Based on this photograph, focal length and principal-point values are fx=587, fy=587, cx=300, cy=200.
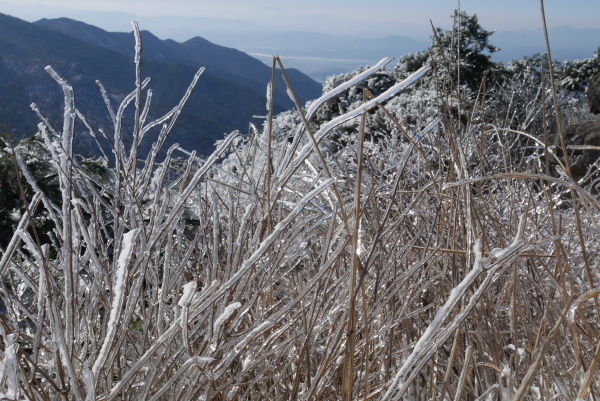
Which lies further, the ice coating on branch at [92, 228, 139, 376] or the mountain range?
the mountain range

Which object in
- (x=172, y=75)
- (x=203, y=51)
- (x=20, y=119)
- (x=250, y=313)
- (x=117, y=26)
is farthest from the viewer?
(x=117, y=26)

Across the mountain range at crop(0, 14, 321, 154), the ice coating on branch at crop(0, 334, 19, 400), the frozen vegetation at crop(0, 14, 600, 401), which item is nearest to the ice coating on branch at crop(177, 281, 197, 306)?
the frozen vegetation at crop(0, 14, 600, 401)

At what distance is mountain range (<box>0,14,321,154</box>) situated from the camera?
50.6 meters

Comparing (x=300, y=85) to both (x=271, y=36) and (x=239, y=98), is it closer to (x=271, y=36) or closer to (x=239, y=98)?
(x=239, y=98)

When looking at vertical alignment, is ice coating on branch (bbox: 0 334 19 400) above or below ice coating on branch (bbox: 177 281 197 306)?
below

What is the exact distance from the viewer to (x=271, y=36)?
14962 cm

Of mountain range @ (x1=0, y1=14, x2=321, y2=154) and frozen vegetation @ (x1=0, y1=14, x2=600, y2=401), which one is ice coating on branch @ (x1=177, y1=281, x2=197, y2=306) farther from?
mountain range @ (x1=0, y1=14, x2=321, y2=154)

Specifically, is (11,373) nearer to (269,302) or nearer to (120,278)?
(120,278)

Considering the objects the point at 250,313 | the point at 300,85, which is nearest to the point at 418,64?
the point at 250,313

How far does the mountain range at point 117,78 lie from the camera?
50.6 metres

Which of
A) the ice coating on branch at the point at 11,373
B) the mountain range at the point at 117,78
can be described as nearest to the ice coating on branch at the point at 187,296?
the ice coating on branch at the point at 11,373

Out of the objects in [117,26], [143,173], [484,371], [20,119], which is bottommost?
[20,119]

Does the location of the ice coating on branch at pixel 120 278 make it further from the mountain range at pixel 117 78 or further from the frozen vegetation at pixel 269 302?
the mountain range at pixel 117 78

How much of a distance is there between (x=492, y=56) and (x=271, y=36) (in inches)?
5540
